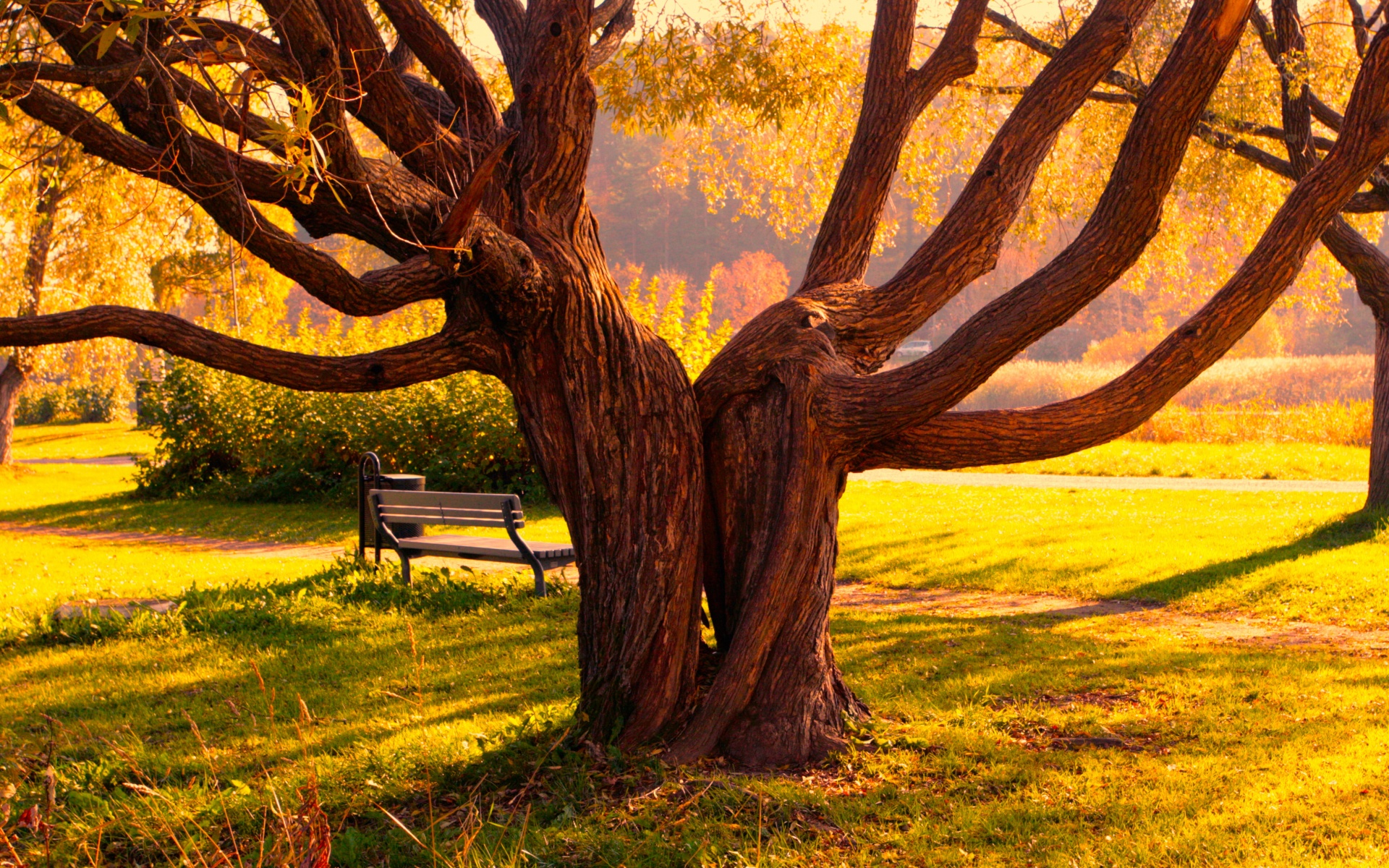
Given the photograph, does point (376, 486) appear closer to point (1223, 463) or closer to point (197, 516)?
point (197, 516)

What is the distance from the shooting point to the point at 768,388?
488 cm

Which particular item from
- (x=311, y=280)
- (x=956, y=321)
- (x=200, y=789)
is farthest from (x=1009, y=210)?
(x=956, y=321)

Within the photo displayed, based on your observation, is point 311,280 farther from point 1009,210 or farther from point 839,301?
point 1009,210

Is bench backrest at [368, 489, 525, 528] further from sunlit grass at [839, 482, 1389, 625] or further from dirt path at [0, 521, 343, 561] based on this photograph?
sunlit grass at [839, 482, 1389, 625]

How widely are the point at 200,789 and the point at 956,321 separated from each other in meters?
91.1

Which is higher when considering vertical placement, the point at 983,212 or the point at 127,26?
the point at 983,212

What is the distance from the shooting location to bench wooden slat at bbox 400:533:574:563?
8719mm

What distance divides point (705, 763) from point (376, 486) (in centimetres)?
894

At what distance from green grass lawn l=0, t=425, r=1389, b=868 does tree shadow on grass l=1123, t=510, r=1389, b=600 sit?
0.13 ft

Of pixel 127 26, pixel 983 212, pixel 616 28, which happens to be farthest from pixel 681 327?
pixel 127 26

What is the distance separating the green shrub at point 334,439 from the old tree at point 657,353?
36.5 ft

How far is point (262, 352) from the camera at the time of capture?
4.45 meters

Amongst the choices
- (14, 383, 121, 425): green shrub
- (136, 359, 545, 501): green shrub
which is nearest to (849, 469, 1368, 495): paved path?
(136, 359, 545, 501): green shrub

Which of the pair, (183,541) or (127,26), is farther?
(183,541)
